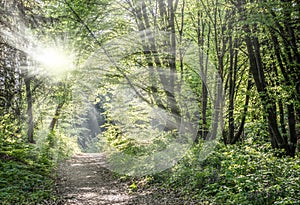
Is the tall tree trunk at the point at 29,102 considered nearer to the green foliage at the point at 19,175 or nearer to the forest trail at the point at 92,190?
the green foliage at the point at 19,175

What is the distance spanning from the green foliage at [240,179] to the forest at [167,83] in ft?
0.11

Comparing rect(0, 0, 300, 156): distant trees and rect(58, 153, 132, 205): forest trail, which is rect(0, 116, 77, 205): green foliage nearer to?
rect(58, 153, 132, 205): forest trail

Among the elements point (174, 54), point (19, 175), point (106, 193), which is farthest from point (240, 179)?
point (174, 54)

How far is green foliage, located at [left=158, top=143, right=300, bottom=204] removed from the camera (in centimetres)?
510

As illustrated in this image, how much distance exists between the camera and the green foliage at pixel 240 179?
5098mm

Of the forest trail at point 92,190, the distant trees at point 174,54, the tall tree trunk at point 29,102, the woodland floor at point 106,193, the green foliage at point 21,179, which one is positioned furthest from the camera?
the tall tree trunk at point 29,102

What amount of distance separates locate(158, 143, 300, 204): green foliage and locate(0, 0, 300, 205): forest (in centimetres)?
3

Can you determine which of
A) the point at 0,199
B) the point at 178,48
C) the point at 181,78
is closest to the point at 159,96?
the point at 181,78

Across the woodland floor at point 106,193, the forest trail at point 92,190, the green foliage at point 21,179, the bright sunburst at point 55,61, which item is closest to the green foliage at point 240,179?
the woodland floor at point 106,193

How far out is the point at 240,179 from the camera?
5.86 m

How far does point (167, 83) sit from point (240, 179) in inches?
262

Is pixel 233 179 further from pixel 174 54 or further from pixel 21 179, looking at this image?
pixel 174 54

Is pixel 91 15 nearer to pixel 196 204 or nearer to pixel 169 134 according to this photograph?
pixel 169 134

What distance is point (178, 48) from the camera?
12.7 metres
